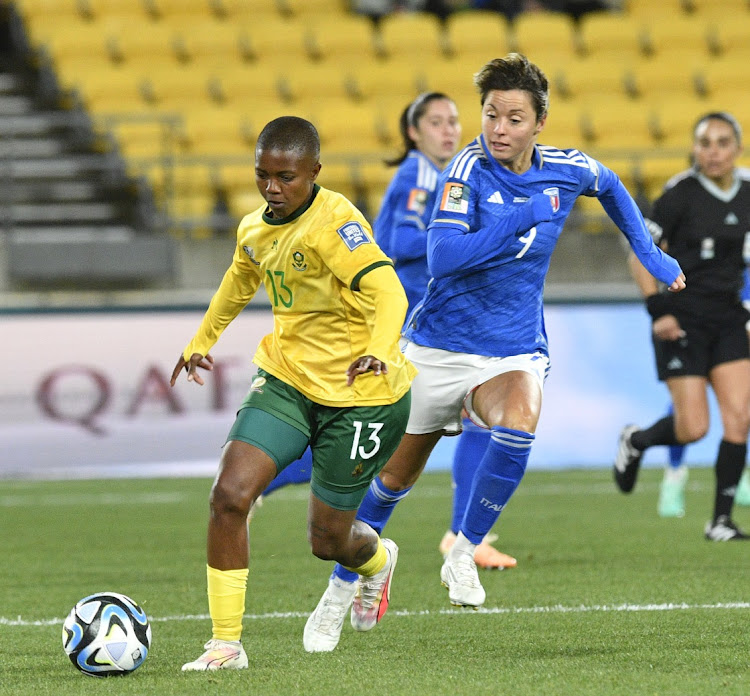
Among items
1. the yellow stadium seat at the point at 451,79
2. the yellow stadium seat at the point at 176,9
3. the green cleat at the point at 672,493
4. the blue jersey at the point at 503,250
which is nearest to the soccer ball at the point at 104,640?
the blue jersey at the point at 503,250

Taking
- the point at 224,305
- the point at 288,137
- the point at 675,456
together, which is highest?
the point at 288,137

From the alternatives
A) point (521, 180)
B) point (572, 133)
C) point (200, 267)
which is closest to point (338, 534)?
point (521, 180)

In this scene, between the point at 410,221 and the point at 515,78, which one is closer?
the point at 515,78

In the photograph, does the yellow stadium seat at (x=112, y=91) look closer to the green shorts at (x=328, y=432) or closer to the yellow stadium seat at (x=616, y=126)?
the yellow stadium seat at (x=616, y=126)

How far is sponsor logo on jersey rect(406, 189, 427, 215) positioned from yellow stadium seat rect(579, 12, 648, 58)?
11.0 m

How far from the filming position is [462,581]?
5027 mm

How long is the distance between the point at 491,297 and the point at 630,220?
618mm

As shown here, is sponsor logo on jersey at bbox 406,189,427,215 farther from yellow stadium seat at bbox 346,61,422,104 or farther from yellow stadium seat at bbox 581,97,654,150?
yellow stadium seat at bbox 346,61,422,104

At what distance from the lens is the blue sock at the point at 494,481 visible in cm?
511

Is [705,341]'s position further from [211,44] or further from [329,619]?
[211,44]

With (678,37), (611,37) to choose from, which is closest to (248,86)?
(611,37)

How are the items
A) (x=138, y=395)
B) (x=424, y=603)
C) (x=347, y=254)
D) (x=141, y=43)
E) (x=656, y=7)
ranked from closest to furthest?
(x=347, y=254) → (x=424, y=603) → (x=138, y=395) → (x=141, y=43) → (x=656, y=7)

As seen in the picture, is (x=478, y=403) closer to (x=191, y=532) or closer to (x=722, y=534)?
(x=722, y=534)

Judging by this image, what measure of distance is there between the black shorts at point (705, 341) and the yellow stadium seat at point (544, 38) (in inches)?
377
